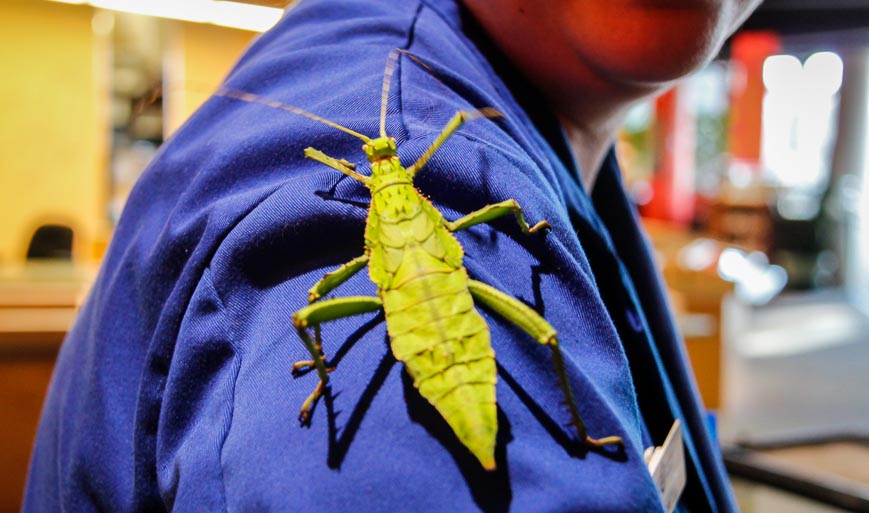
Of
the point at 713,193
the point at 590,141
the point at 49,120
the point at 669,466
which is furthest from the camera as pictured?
the point at 713,193

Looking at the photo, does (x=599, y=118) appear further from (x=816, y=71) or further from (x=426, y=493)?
(x=816, y=71)

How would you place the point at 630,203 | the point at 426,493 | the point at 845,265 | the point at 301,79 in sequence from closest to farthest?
the point at 426,493 → the point at 301,79 → the point at 630,203 → the point at 845,265

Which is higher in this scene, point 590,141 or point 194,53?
point 194,53

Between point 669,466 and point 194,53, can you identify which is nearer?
point 669,466

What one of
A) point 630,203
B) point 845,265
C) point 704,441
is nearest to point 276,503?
point 704,441

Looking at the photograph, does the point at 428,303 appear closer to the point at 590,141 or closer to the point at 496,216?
the point at 496,216

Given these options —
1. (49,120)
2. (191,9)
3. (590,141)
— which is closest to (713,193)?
(49,120)
